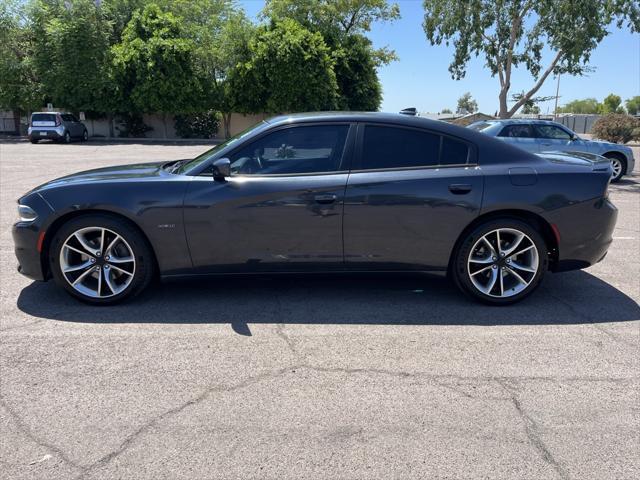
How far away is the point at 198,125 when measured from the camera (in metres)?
35.6

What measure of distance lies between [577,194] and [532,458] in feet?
8.67

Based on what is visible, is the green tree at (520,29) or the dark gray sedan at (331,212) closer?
the dark gray sedan at (331,212)

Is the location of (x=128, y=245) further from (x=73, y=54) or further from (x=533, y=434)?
(x=73, y=54)

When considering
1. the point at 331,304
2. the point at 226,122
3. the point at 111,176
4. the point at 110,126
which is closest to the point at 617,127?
the point at 331,304

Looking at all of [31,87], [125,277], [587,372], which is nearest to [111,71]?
[31,87]

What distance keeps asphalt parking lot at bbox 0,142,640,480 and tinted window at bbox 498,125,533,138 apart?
787 cm

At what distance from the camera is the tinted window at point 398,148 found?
4.41 meters

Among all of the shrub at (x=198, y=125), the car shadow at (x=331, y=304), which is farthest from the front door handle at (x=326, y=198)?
the shrub at (x=198, y=125)

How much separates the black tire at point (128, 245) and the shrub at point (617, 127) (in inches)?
858

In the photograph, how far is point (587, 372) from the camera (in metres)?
3.44

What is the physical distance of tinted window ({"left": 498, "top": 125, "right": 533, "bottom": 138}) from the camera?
12148mm

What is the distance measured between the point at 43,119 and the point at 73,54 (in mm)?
6035

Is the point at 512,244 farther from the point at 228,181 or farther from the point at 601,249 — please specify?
the point at 228,181

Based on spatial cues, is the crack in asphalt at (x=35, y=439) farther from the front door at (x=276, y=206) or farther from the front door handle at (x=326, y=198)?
the front door handle at (x=326, y=198)
